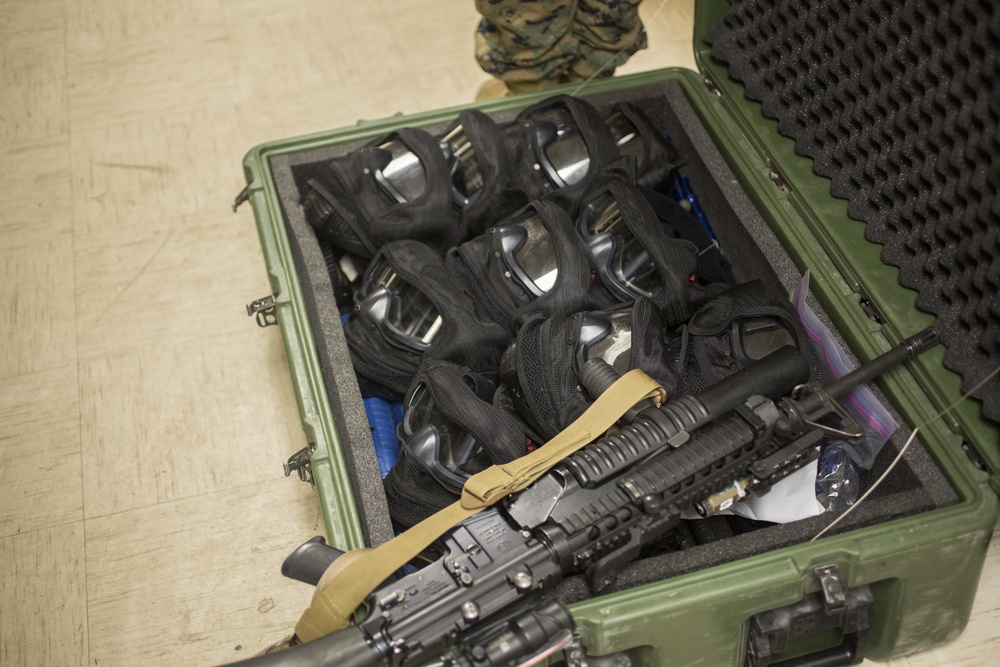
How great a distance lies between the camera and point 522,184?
186 cm

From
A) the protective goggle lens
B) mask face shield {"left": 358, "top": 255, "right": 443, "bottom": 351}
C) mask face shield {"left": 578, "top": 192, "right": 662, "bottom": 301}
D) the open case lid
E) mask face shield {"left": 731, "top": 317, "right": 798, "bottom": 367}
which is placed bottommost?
mask face shield {"left": 358, "top": 255, "right": 443, "bottom": 351}

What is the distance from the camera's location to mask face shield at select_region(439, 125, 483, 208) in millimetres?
1860

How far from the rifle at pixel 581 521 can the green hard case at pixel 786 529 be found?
7cm

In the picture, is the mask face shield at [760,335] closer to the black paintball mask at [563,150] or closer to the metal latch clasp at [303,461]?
the black paintball mask at [563,150]

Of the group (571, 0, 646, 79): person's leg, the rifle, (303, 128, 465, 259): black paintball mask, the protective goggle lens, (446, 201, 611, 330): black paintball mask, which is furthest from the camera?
(571, 0, 646, 79): person's leg

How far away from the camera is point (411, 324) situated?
5.68 ft

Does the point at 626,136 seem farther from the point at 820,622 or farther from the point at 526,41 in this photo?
the point at 820,622

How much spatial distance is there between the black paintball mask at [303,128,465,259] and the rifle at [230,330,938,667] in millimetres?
576

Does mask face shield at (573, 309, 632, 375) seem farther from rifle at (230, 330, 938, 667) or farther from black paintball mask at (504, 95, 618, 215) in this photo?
black paintball mask at (504, 95, 618, 215)

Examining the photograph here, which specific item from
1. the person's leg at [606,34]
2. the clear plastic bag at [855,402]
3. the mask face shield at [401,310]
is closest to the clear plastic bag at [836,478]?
the clear plastic bag at [855,402]

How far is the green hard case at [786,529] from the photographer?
130 cm

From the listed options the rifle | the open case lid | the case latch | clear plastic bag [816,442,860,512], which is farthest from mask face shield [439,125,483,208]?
the case latch

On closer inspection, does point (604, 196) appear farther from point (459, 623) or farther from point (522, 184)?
point (459, 623)

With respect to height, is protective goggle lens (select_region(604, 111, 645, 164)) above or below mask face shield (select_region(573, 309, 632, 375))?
above
